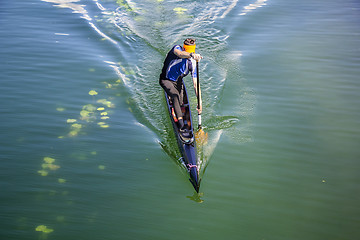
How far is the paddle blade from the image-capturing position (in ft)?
23.0

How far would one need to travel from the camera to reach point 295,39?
11211 mm

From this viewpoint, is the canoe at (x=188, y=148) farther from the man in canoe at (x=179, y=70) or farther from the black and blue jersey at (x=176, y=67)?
the black and blue jersey at (x=176, y=67)

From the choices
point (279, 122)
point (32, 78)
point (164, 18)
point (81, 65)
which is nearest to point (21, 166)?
point (32, 78)

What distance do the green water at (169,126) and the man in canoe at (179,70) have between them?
563 millimetres

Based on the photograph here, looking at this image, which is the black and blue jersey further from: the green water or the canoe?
the green water

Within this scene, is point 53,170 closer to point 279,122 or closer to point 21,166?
point 21,166

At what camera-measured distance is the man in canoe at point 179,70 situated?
666cm

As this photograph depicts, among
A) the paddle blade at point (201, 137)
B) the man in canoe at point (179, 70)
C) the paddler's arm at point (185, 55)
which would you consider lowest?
the paddle blade at point (201, 137)

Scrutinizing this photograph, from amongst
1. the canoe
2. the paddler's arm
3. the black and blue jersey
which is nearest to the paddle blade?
the canoe

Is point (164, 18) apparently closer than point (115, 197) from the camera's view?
No

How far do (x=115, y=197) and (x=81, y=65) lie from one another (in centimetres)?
515

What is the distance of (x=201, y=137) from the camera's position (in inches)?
281

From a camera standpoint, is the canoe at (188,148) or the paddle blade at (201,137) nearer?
the canoe at (188,148)

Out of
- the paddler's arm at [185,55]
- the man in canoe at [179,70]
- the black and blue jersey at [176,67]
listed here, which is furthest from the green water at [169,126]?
the paddler's arm at [185,55]
